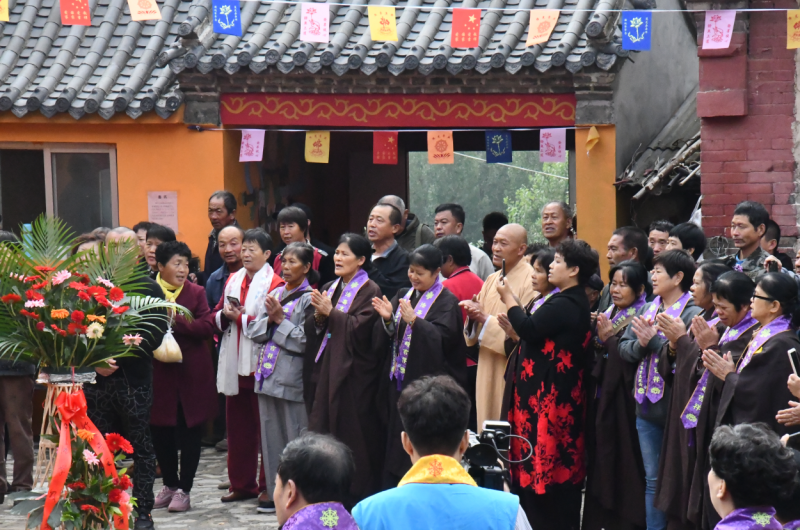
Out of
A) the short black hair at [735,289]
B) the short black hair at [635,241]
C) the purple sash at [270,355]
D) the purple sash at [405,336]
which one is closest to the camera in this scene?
the short black hair at [735,289]

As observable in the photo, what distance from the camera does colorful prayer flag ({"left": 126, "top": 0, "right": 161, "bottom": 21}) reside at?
896cm

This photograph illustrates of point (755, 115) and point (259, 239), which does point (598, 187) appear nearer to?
point (755, 115)

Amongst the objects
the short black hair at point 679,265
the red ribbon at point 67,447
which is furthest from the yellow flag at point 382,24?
the red ribbon at point 67,447

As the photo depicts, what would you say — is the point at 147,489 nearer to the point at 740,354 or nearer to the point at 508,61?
the point at 740,354

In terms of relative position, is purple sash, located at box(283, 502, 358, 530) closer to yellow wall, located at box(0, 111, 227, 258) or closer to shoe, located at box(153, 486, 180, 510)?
shoe, located at box(153, 486, 180, 510)

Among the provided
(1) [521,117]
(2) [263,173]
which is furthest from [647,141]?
(2) [263,173]

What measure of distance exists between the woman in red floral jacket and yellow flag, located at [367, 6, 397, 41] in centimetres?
352

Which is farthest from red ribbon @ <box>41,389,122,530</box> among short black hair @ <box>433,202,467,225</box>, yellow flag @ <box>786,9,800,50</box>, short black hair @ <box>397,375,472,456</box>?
yellow flag @ <box>786,9,800,50</box>

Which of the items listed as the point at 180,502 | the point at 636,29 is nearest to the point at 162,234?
the point at 180,502

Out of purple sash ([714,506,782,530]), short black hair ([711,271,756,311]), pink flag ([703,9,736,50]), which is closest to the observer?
purple sash ([714,506,782,530])

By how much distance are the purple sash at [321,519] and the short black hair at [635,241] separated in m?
3.82

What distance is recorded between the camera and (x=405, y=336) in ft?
20.8

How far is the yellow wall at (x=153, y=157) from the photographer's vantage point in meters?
9.71

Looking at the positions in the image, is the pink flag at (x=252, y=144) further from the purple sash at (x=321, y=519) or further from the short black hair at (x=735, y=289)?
the purple sash at (x=321, y=519)
